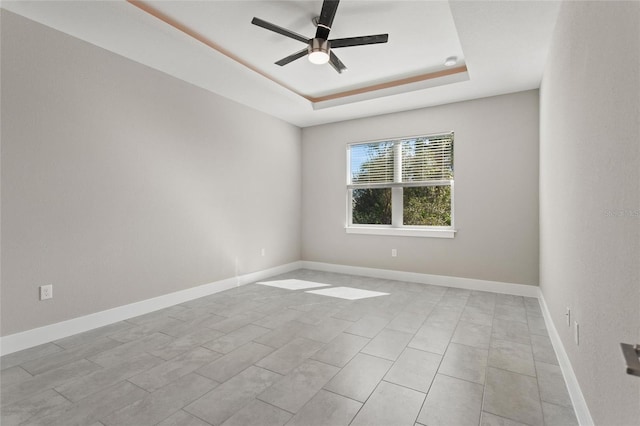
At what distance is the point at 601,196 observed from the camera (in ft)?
4.46

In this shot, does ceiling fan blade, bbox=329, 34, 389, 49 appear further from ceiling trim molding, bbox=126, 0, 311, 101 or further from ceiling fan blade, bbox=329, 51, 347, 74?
ceiling trim molding, bbox=126, 0, 311, 101

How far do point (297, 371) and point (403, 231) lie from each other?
3.11 meters

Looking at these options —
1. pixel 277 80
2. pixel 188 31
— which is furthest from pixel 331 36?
pixel 188 31

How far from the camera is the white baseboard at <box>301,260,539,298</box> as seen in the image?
3959 millimetres

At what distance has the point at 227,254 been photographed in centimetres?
430

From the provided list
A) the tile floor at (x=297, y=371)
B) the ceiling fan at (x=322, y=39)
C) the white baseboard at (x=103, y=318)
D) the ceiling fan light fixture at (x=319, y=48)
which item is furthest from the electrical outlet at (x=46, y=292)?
the ceiling fan light fixture at (x=319, y=48)

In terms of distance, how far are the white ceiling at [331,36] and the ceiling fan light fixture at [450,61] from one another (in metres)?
0.05

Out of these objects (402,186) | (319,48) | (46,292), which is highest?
(319,48)

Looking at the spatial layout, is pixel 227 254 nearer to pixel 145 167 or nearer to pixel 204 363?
pixel 145 167

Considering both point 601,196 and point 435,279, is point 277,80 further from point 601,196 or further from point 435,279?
point 601,196

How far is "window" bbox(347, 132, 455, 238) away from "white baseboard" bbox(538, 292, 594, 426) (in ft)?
6.57

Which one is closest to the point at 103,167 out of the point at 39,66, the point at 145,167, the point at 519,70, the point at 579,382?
the point at 145,167

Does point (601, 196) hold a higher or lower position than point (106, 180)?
lower

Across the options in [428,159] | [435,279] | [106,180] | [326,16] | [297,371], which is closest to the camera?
[297,371]
